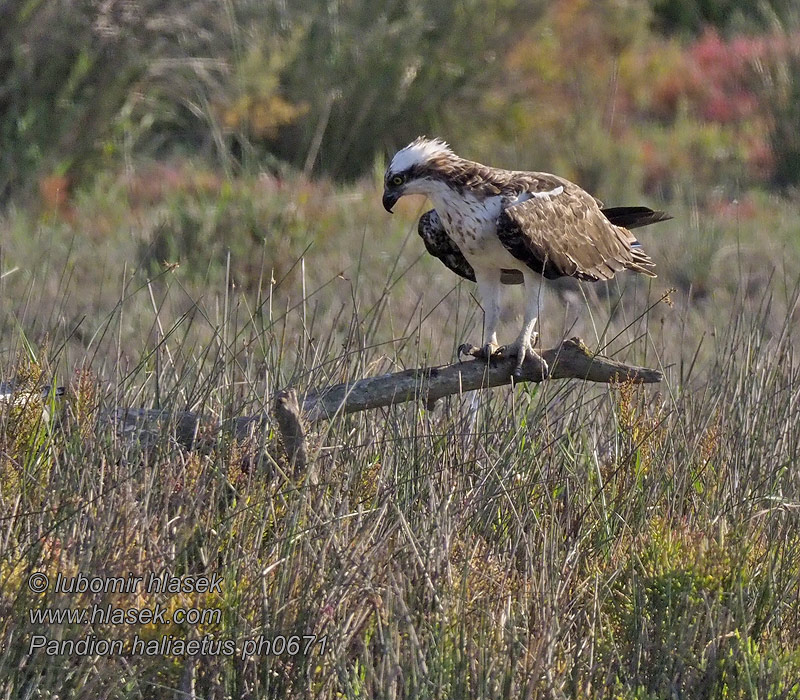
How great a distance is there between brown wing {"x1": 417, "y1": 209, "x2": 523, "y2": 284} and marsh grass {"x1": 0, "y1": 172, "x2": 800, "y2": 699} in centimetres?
56

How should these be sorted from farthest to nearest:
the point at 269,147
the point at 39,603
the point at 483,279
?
the point at 269,147
the point at 483,279
the point at 39,603

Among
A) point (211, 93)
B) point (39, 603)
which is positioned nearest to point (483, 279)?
point (39, 603)

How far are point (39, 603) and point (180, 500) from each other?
1.51ft

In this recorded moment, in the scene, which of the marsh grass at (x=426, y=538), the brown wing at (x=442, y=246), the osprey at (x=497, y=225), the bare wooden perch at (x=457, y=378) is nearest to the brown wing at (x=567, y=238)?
the osprey at (x=497, y=225)

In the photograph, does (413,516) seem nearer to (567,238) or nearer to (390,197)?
(390,197)

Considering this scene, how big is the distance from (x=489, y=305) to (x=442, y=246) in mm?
272

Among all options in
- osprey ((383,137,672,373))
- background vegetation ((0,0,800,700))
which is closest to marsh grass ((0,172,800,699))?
background vegetation ((0,0,800,700))

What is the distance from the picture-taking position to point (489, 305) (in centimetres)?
454

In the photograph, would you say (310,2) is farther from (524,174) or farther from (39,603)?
(39,603)

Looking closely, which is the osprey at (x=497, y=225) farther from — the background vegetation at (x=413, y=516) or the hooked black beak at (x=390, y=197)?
the background vegetation at (x=413, y=516)

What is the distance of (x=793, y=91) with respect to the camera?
11.5m

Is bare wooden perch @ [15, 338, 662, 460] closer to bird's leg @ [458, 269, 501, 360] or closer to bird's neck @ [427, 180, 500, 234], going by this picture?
bird's leg @ [458, 269, 501, 360]

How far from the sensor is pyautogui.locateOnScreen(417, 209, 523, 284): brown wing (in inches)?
180

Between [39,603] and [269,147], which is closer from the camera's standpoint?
[39,603]
